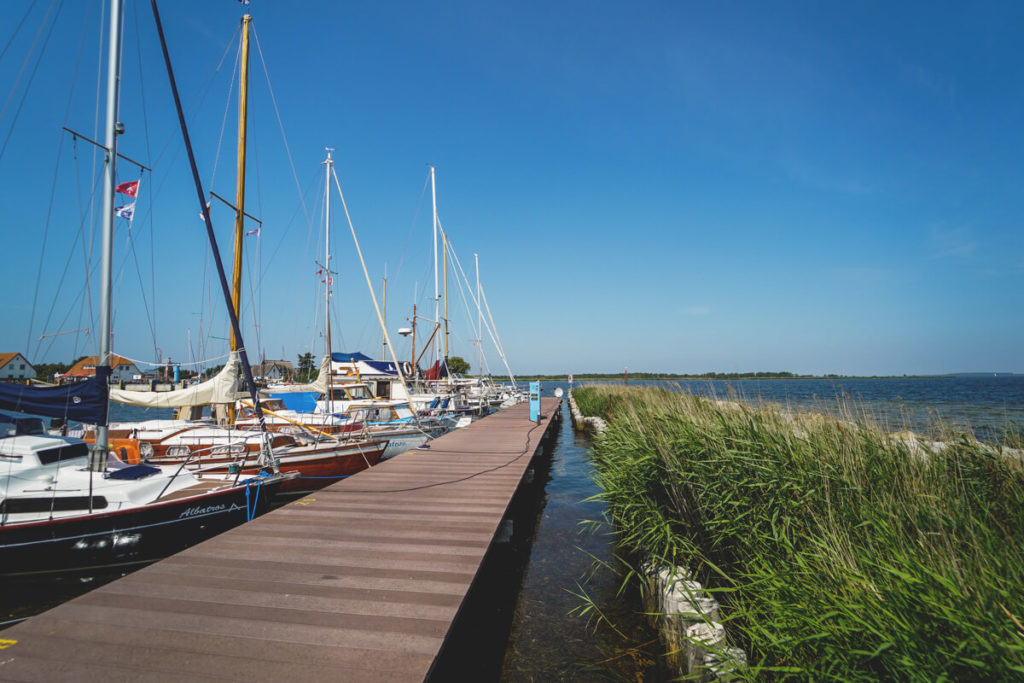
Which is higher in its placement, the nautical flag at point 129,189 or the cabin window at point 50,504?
the nautical flag at point 129,189

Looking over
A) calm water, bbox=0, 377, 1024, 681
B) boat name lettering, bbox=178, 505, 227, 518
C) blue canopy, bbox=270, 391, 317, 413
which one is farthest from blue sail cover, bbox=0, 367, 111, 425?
blue canopy, bbox=270, 391, 317, 413

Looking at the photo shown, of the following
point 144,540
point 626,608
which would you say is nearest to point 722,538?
point 626,608

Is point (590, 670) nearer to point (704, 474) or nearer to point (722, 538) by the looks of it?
point (722, 538)

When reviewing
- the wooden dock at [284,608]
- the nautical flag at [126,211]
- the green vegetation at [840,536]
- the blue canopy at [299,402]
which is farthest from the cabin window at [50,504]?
the blue canopy at [299,402]

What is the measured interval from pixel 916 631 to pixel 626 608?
4.06 m

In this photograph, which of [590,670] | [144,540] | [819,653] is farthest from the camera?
[144,540]

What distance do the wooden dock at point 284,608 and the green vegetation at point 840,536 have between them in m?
2.29

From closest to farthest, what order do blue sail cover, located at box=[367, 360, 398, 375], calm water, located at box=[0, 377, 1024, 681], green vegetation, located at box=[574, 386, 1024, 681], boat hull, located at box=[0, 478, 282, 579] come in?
green vegetation, located at box=[574, 386, 1024, 681]
calm water, located at box=[0, 377, 1024, 681]
boat hull, located at box=[0, 478, 282, 579]
blue sail cover, located at box=[367, 360, 398, 375]

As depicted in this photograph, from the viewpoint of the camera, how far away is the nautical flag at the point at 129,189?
9.22m

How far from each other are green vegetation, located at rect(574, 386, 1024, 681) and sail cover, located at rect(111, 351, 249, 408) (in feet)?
27.0

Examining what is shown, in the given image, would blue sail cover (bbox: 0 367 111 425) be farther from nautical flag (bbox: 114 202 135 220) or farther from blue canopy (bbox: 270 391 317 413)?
blue canopy (bbox: 270 391 317 413)

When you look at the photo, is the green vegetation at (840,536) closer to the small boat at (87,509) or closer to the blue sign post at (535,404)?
the small boat at (87,509)

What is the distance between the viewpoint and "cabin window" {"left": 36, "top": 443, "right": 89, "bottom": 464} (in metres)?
7.66

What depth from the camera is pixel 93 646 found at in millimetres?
3352
